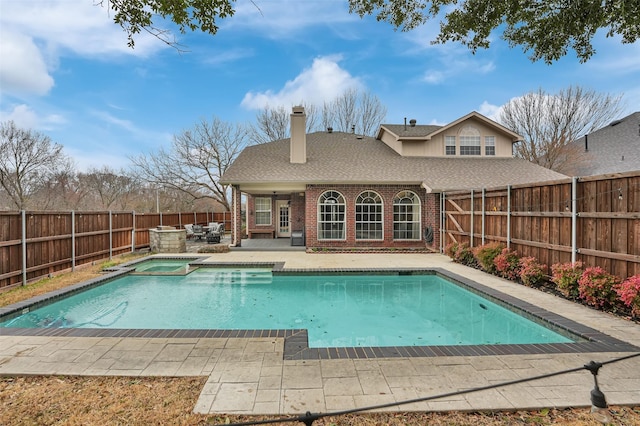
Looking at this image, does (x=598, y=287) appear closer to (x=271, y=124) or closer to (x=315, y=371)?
(x=315, y=371)

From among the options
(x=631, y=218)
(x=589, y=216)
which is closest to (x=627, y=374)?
(x=631, y=218)

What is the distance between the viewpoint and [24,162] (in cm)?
2150

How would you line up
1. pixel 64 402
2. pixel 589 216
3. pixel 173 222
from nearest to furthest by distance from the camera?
pixel 64 402, pixel 589 216, pixel 173 222

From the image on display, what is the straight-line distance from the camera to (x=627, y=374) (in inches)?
135

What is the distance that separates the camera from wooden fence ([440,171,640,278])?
18.1ft

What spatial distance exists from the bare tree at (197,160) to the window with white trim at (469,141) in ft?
53.6

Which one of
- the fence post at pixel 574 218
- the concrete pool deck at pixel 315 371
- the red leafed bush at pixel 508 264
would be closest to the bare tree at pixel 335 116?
the red leafed bush at pixel 508 264

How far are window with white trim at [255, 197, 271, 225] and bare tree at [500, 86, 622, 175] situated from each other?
813 inches

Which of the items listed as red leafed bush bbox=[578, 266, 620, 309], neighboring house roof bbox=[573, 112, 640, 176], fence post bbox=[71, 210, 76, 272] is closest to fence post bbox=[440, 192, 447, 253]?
red leafed bush bbox=[578, 266, 620, 309]

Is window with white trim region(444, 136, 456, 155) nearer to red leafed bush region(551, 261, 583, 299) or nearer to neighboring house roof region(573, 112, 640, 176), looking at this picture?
neighboring house roof region(573, 112, 640, 176)

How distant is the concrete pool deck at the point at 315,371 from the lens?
299 cm

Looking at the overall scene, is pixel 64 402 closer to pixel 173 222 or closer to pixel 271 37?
pixel 271 37

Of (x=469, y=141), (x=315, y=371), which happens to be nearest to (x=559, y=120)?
(x=469, y=141)

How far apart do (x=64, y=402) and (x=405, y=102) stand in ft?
78.3
